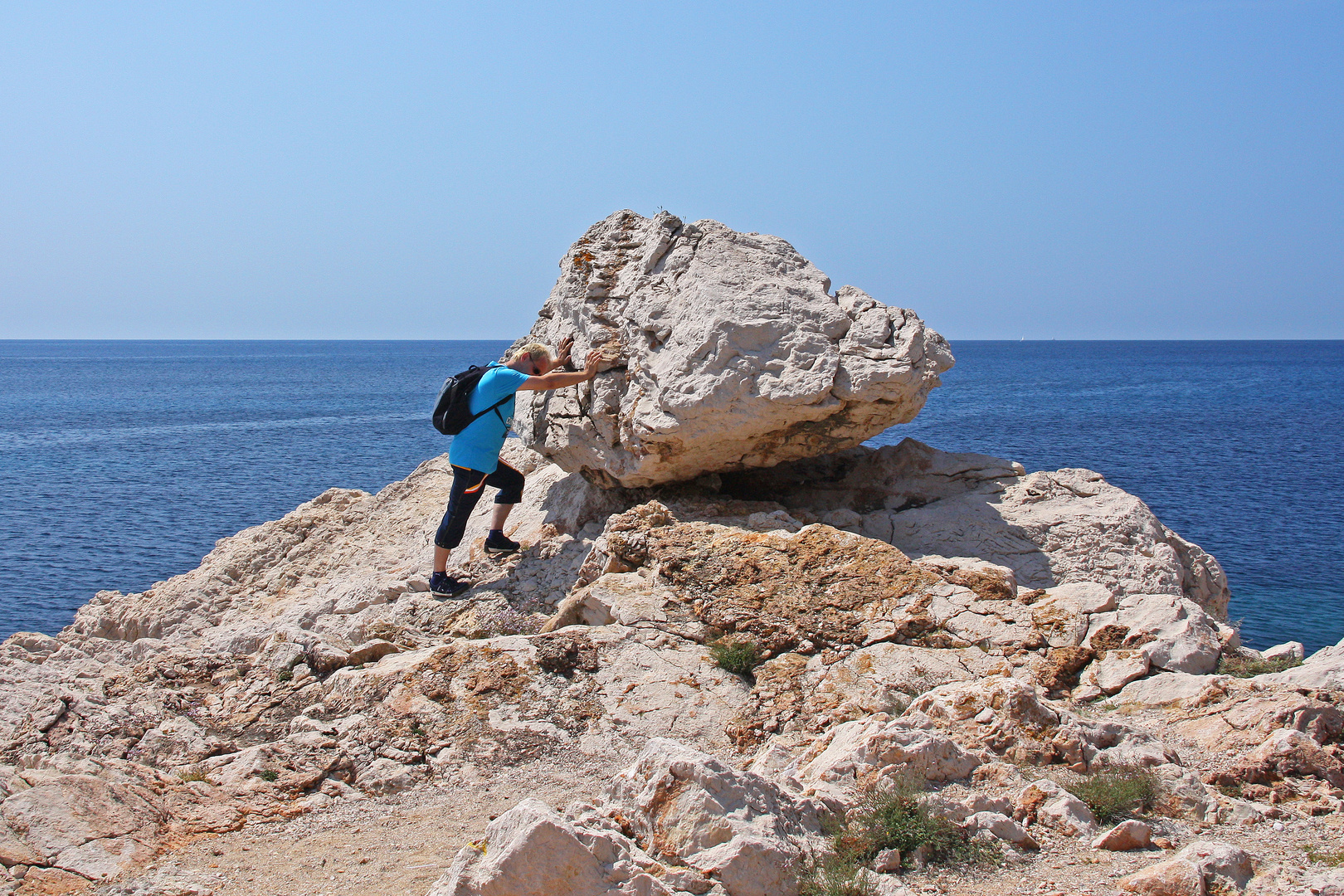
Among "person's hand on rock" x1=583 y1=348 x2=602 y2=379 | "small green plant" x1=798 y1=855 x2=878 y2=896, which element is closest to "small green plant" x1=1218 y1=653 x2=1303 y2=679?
"small green plant" x1=798 y1=855 x2=878 y2=896

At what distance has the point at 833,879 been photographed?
4.00 meters

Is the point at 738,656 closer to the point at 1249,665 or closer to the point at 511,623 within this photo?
the point at 511,623

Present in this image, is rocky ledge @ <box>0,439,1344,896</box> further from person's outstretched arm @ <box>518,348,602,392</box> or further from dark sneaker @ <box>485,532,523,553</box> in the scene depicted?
person's outstretched arm @ <box>518,348,602,392</box>

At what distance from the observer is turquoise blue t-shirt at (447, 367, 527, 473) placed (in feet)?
30.0

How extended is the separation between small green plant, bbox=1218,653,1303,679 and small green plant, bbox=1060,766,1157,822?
1795 mm

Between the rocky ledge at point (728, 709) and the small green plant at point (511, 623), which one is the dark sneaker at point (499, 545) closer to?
the rocky ledge at point (728, 709)

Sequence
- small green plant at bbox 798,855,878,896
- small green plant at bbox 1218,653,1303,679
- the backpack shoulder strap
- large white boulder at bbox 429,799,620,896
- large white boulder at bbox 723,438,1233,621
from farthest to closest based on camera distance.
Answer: the backpack shoulder strap < large white boulder at bbox 723,438,1233,621 < small green plant at bbox 1218,653,1303,679 < small green plant at bbox 798,855,878,896 < large white boulder at bbox 429,799,620,896

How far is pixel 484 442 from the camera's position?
371 inches

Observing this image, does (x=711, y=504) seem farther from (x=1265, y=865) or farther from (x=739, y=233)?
(x=1265, y=865)

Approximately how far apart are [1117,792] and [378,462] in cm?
3429

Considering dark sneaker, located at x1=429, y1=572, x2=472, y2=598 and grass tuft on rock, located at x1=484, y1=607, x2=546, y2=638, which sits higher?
dark sneaker, located at x1=429, y1=572, x2=472, y2=598

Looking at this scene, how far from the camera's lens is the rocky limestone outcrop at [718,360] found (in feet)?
29.4

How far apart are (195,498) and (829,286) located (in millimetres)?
25111

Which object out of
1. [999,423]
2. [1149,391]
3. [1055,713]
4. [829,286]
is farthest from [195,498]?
[1149,391]
